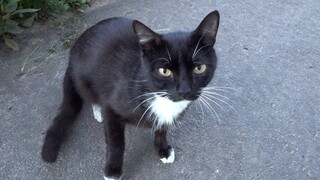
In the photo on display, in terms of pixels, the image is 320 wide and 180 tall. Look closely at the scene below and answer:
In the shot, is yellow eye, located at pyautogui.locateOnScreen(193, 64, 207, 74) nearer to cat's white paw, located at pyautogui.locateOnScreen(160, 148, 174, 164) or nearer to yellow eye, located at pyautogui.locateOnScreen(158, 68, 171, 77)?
yellow eye, located at pyautogui.locateOnScreen(158, 68, 171, 77)

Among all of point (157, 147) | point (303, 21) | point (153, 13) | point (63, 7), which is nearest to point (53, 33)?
point (63, 7)

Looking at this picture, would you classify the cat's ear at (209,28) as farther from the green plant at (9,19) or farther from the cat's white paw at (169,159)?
the green plant at (9,19)

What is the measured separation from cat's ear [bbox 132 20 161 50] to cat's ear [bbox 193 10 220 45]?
19cm

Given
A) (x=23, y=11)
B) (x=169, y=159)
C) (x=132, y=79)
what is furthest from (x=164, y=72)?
(x=23, y=11)

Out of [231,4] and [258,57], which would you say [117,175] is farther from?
[231,4]

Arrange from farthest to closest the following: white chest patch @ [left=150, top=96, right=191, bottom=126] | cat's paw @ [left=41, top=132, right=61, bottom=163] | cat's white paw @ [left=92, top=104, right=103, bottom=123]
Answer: cat's white paw @ [left=92, top=104, right=103, bottom=123], cat's paw @ [left=41, top=132, right=61, bottom=163], white chest patch @ [left=150, top=96, right=191, bottom=126]

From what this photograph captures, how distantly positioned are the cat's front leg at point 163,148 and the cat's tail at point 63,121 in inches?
20.7

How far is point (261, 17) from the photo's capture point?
322 cm

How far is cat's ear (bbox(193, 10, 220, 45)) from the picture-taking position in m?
1.67

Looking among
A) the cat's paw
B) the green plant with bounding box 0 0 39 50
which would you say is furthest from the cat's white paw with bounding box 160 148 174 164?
the green plant with bounding box 0 0 39 50

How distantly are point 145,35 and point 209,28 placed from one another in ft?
0.95

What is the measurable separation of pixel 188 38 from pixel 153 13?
1.55m

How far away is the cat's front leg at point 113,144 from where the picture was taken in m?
1.96

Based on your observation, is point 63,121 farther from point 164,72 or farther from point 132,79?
point 164,72
